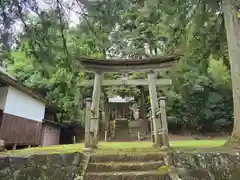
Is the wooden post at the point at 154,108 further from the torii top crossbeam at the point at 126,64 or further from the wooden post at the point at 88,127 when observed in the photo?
the wooden post at the point at 88,127

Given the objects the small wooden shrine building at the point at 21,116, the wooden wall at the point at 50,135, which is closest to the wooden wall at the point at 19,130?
the small wooden shrine building at the point at 21,116

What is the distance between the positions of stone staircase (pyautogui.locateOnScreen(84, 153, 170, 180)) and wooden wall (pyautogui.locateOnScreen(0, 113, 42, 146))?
717 cm

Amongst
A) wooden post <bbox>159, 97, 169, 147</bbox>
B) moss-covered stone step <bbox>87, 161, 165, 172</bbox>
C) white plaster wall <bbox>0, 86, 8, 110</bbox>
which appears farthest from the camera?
white plaster wall <bbox>0, 86, 8, 110</bbox>

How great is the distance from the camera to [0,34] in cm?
429

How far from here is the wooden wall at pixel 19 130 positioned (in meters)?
9.94

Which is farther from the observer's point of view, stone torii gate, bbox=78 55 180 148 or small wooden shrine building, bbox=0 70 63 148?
small wooden shrine building, bbox=0 70 63 148

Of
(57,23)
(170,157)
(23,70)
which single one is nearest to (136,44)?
(23,70)

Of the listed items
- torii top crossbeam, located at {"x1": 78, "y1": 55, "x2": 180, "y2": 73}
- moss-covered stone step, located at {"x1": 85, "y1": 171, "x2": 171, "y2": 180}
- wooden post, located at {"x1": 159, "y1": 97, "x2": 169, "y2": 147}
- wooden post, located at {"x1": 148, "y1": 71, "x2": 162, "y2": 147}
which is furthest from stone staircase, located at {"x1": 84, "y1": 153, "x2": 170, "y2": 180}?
torii top crossbeam, located at {"x1": 78, "y1": 55, "x2": 180, "y2": 73}

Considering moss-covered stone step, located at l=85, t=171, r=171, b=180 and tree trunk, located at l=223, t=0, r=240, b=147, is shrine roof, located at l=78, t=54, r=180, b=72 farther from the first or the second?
moss-covered stone step, located at l=85, t=171, r=171, b=180

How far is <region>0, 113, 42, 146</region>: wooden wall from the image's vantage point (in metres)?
9.94

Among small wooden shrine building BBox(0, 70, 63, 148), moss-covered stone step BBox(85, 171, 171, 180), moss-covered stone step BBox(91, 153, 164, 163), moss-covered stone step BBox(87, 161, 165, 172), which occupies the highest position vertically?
small wooden shrine building BBox(0, 70, 63, 148)

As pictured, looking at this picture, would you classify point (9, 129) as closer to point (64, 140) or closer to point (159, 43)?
point (64, 140)

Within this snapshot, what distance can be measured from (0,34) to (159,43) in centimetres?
1343

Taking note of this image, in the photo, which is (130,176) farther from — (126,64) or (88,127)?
(126,64)
